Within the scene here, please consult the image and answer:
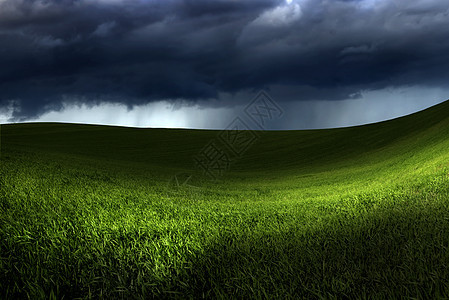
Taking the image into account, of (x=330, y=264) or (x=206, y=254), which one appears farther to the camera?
(x=206, y=254)

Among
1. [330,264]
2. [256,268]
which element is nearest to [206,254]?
[256,268]

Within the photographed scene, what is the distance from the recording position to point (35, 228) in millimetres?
5391

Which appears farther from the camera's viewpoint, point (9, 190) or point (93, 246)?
point (9, 190)

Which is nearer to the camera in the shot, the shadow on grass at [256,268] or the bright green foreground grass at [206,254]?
the shadow on grass at [256,268]

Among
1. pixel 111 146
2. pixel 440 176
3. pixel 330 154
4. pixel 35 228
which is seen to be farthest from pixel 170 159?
pixel 35 228

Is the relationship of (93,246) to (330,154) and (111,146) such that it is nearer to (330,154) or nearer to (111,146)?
(330,154)

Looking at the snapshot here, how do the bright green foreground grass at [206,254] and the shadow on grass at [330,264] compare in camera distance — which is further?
the bright green foreground grass at [206,254]

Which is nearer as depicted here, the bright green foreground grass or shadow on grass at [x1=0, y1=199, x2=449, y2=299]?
shadow on grass at [x1=0, y1=199, x2=449, y2=299]

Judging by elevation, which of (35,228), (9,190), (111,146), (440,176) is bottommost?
(440,176)

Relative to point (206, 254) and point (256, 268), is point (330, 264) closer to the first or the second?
point (256, 268)

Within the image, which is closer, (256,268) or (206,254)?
(256,268)

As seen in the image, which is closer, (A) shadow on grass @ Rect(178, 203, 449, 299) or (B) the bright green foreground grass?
(A) shadow on grass @ Rect(178, 203, 449, 299)

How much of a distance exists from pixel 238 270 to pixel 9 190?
7822 millimetres

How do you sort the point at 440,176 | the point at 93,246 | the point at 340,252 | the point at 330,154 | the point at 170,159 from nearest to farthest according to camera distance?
the point at 340,252, the point at 93,246, the point at 440,176, the point at 330,154, the point at 170,159
